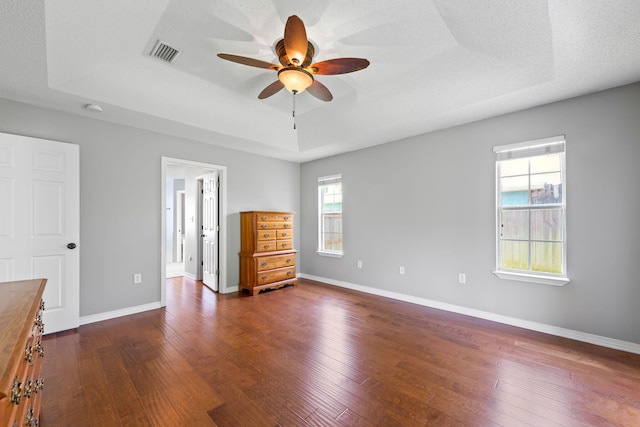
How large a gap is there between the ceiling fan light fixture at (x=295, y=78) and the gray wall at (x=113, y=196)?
2545mm

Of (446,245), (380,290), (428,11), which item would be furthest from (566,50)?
(380,290)

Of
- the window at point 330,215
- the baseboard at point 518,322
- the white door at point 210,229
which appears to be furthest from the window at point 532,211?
the white door at point 210,229

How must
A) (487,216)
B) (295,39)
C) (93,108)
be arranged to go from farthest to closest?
(487,216)
(93,108)
(295,39)

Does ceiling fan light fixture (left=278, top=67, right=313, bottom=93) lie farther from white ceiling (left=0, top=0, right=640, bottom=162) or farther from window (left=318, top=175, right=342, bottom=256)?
window (left=318, top=175, right=342, bottom=256)

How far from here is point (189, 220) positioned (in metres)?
5.92

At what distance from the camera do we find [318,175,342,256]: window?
5230mm

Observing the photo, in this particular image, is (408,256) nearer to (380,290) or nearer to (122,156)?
(380,290)

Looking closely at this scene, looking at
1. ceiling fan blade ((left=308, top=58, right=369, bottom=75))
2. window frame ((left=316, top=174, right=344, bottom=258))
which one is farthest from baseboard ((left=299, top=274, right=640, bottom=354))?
ceiling fan blade ((left=308, top=58, right=369, bottom=75))

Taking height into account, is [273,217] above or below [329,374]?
above

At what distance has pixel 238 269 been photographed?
15.8 ft

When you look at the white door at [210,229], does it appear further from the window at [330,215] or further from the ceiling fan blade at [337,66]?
the ceiling fan blade at [337,66]

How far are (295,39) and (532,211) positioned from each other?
315 centimetres

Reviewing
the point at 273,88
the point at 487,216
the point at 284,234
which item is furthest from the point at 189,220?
the point at 487,216

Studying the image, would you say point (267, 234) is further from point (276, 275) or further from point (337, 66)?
point (337, 66)
